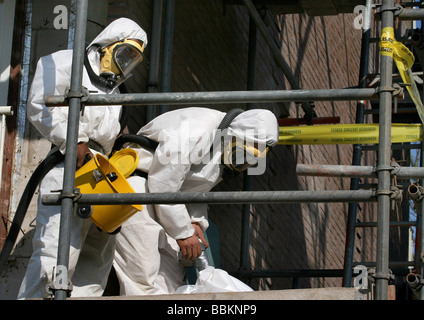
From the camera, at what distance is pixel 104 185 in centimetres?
584

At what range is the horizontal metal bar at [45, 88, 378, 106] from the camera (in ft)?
17.0

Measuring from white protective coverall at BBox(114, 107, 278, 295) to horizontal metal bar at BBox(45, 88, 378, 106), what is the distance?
1295mm

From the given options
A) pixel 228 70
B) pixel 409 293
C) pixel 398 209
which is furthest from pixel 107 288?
pixel 398 209

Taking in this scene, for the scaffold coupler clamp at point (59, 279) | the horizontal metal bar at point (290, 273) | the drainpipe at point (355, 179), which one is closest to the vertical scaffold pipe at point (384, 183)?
the scaffold coupler clamp at point (59, 279)

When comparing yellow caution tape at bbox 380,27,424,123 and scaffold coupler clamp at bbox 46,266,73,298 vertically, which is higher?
yellow caution tape at bbox 380,27,424,123

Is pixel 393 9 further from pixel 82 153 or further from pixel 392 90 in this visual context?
pixel 82 153

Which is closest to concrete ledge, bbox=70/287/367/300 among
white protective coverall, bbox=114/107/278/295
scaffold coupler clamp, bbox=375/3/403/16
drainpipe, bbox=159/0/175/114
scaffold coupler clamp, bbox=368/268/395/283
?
scaffold coupler clamp, bbox=368/268/395/283

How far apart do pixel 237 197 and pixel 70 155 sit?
884 millimetres

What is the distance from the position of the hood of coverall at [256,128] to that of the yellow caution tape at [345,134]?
0.76m

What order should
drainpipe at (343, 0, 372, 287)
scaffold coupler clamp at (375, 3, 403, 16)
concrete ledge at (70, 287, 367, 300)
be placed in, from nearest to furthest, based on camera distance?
concrete ledge at (70, 287, 367, 300), scaffold coupler clamp at (375, 3, 403, 16), drainpipe at (343, 0, 372, 287)

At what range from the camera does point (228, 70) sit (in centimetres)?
936

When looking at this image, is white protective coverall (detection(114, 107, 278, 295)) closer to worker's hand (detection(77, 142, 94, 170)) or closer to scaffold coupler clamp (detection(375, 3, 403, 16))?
worker's hand (detection(77, 142, 94, 170))
